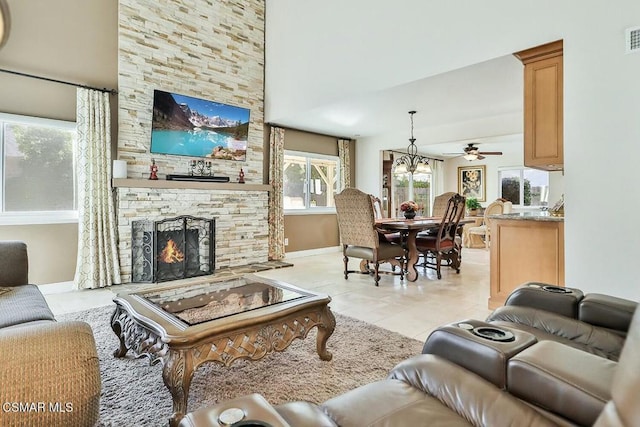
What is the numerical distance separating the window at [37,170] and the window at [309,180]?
3428 mm

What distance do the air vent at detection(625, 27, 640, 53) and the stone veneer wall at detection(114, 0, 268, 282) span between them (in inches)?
190

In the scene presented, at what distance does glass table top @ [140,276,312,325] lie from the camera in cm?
194

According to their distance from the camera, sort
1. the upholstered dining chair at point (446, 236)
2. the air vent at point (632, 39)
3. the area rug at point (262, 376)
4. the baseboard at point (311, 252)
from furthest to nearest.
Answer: the baseboard at point (311, 252)
the upholstered dining chair at point (446, 236)
the air vent at point (632, 39)
the area rug at point (262, 376)

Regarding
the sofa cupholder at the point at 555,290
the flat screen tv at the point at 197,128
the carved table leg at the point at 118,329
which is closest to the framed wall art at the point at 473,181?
the flat screen tv at the point at 197,128

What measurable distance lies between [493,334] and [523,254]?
2.36m

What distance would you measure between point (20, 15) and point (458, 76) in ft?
16.3

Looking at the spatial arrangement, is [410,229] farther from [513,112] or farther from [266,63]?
[266,63]

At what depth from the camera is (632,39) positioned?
256 centimetres

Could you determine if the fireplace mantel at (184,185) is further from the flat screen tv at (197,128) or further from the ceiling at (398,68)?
the ceiling at (398,68)

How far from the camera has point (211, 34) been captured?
213 inches

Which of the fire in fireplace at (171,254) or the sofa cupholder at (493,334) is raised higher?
the sofa cupholder at (493,334)

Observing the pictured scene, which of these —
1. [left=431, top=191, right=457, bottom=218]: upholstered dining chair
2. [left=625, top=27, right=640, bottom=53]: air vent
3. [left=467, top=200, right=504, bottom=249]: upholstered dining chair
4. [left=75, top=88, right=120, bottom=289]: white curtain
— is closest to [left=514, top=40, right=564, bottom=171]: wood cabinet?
[left=625, top=27, right=640, bottom=53]: air vent

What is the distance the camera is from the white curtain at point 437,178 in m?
10.4

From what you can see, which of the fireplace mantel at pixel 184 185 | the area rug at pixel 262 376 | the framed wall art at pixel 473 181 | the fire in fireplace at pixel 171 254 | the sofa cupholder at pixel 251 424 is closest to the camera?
the sofa cupholder at pixel 251 424
